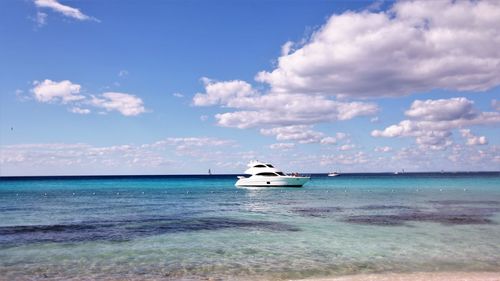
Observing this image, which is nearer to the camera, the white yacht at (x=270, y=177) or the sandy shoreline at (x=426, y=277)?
the sandy shoreline at (x=426, y=277)

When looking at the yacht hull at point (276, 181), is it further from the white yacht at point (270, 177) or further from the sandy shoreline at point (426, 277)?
the sandy shoreline at point (426, 277)

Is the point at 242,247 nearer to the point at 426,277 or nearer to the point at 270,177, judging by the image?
the point at 426,277

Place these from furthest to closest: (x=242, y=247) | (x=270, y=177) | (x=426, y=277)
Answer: (x=270, y=177) < (x=242, y=247) < (x=426, y=277)

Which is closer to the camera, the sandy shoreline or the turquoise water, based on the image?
the sandy shoreline

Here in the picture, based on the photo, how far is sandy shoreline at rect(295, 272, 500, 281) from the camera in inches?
545

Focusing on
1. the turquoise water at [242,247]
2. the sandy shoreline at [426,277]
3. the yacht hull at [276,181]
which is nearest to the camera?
the sandy shoreline at [426,277]

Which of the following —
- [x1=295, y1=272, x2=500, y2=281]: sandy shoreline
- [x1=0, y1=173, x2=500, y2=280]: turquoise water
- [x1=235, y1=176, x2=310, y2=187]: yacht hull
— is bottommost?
[x1=295, y1=272, x2=500, y2=281]: sandy shoreline

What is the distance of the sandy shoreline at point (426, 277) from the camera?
13844mm

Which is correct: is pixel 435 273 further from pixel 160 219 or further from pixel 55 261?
pixel 160 219

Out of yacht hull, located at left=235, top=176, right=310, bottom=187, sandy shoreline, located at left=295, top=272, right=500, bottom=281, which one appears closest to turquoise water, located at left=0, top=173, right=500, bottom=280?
sandy shoreline, located at left=295, top=272, right=500, bottom=281

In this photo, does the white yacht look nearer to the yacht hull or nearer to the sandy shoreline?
the yacht hull

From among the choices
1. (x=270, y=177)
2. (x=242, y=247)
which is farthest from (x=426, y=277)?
(x=270, y=177)

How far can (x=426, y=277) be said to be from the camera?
14.2 meters

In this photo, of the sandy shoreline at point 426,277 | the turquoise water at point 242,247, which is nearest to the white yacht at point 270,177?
the turquoise water at point 242,247
